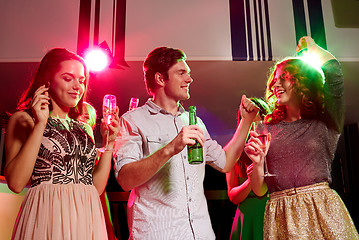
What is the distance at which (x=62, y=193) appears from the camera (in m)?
1.66

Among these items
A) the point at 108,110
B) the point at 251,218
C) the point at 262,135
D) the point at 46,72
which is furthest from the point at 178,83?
the point at 251,218

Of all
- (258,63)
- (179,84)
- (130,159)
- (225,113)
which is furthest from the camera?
(225,113)

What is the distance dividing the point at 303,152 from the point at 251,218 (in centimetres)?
64

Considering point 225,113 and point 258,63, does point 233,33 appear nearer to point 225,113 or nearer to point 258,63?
point 258,63

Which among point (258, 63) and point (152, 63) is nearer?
point (152, 63)

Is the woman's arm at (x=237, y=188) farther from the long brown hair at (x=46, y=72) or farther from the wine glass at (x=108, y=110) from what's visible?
the long brown hair at (x=46, y=72)

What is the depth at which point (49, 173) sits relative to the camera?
1.69m

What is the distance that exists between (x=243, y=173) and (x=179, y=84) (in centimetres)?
84

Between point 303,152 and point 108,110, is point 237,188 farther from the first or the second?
point 108,110

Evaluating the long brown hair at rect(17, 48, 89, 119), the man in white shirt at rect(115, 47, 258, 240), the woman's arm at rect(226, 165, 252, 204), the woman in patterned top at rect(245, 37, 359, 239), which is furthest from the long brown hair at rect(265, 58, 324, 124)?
the long brown hair at rect(17, 48, 89, 119)

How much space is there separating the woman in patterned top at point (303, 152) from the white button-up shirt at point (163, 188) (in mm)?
309

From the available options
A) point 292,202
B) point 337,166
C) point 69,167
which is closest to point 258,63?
point 292,202

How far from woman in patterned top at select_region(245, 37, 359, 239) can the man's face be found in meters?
0.48

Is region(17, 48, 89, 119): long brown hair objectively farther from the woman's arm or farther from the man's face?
the woman's arm
